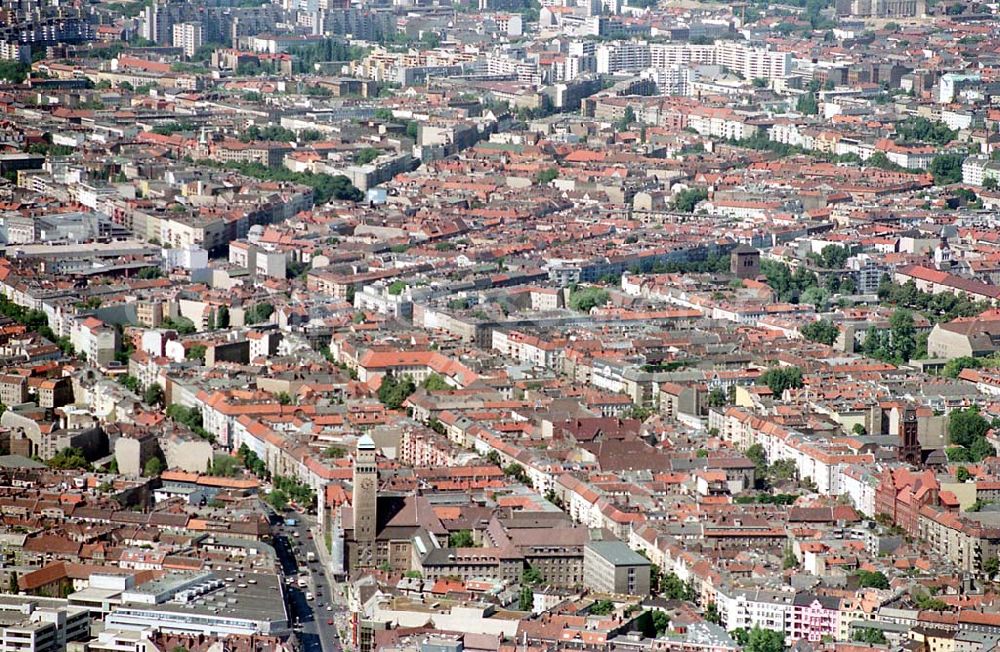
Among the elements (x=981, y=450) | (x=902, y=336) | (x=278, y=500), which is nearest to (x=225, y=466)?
(x=278, y=500)

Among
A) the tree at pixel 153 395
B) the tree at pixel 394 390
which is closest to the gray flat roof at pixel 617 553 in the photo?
the tree at pixel 394 390

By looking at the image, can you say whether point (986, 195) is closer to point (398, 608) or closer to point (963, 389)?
point (963, 389)

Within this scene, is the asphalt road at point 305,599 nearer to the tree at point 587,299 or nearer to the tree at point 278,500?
the tree at point 278,500

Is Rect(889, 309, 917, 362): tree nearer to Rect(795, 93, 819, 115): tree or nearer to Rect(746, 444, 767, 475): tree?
Rect(746, 444, 767, 475): tree

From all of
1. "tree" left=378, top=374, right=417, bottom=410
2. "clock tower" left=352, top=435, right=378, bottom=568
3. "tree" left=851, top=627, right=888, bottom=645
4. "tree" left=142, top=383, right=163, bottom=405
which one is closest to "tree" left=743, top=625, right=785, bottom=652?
"tree" left=851, top=627, right=888, bottom=645

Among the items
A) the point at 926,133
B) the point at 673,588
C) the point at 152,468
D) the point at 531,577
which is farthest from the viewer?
the point at 926,133

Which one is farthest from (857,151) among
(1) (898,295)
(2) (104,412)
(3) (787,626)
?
(3) (787,626)

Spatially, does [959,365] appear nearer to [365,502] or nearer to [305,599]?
[365,502]
